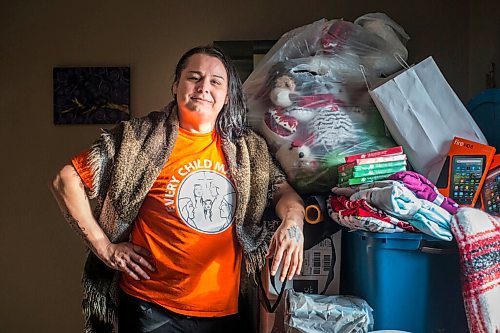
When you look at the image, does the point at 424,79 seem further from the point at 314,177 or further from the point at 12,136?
the point at 12,136

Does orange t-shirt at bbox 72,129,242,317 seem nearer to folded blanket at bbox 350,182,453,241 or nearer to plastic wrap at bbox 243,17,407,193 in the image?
plastic wrap at bbox 243,17,407,193

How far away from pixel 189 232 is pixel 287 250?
0.95ft

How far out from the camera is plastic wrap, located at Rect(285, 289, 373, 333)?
4.39 ft

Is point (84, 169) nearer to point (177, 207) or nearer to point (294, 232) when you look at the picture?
point (177, 207)

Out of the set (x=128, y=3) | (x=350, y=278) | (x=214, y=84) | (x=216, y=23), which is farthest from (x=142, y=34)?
(x=350, y=278)

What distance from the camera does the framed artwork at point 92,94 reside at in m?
2.35

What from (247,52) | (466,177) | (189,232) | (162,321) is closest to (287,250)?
(189,232)

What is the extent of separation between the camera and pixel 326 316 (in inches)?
53.2

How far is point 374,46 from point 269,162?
555mm

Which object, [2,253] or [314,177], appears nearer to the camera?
[314,177]

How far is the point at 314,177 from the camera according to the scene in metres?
1.56

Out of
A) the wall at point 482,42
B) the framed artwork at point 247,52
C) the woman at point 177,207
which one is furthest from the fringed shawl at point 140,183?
the wall at point 482,42

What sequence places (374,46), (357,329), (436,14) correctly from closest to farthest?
1. (357,329)
2. (374,46)
3. (436,14)

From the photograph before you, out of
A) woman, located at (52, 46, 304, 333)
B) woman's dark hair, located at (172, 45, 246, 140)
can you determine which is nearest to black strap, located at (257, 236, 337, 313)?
woman, located at (52, 46, 304, 333)
